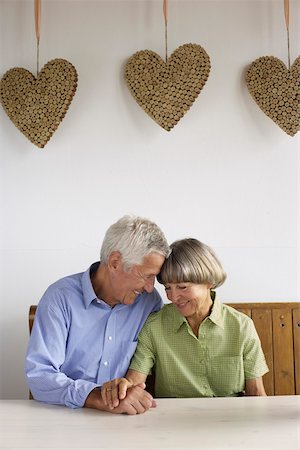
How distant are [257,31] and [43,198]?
1227mm

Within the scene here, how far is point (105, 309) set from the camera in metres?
2.62

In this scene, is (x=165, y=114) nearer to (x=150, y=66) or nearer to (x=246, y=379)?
(x=150, y=66)

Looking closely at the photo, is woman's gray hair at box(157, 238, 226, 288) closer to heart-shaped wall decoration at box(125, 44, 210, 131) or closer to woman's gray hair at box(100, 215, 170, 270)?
woman's gray hair at box(100, 215, 170, 270)

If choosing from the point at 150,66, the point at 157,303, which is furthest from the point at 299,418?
the point at 150,66

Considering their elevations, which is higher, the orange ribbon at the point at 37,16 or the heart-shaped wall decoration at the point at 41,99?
the orange ribbon at the point at 37,16

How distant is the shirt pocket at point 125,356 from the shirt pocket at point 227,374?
281 mm

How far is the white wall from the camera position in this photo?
10.9ft

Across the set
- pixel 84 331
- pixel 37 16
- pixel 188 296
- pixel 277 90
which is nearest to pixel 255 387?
pixel 188 296

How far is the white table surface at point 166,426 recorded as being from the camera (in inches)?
74.2

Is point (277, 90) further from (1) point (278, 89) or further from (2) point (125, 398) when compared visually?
(2) point (125, 398)

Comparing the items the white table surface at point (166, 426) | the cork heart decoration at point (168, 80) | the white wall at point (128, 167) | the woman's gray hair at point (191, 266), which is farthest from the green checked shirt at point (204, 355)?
the cork heart decoration at point (168, 80)

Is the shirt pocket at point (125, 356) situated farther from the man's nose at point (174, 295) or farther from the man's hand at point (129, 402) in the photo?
the man's hand at point (129, 402)

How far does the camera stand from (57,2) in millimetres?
3352

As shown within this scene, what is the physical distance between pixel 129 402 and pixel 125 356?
1.45ft
